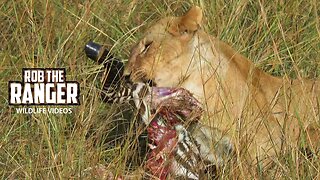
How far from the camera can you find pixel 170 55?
2953 millimetres

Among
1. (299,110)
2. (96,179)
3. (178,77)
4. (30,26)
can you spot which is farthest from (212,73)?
(30,26)

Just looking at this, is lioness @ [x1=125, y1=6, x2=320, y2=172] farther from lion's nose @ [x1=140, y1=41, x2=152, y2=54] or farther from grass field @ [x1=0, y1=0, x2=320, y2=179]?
grass field @ [x1=0, y1=0, x2=320, y2=179]

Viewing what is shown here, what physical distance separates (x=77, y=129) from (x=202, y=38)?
54 centimetres

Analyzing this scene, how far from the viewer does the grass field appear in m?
2.74

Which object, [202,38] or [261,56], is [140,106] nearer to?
[202,38]

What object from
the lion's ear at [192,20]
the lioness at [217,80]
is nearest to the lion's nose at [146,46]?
the lioness at [217,80]

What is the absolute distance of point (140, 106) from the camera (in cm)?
287

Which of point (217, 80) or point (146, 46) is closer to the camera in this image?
point (217, 80)

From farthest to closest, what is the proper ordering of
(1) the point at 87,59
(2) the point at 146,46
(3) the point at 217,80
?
1. (1) the point at 87,59
2. (2) the point at 146,46
3. (3) the point at 217,80

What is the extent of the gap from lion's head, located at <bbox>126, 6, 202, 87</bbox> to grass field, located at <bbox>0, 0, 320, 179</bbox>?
20cm

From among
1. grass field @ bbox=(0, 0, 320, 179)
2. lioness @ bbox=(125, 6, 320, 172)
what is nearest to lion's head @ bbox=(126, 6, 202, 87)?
lioness @ bbox=(125, 6, 320, 172)

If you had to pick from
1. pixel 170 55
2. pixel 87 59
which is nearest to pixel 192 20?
pixel 170 55

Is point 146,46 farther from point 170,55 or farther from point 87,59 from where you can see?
point 87,59

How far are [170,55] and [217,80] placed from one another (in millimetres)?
182
